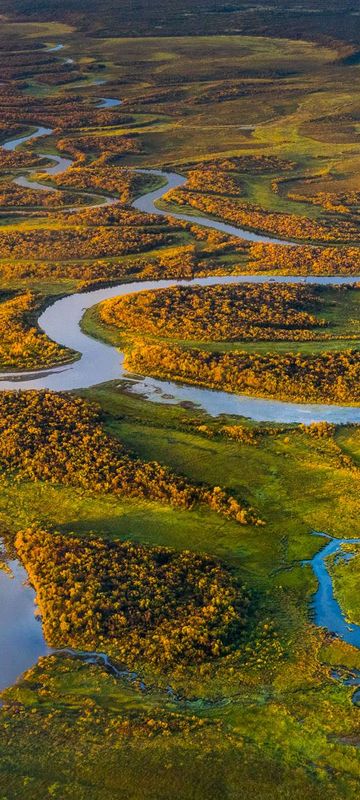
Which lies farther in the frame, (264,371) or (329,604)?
(264,371)

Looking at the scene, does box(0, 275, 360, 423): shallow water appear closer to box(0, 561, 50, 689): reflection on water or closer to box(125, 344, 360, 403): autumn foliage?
box(125, 344, 360, 403): autumn foliage

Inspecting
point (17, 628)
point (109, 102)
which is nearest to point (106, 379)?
point (17, 628)

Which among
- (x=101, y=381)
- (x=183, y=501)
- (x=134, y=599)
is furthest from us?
(x=101, y=381)

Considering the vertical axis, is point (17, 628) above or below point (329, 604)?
above

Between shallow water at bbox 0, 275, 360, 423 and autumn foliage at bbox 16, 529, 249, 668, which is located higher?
shallow water at bbox 0, 275, 360, 423

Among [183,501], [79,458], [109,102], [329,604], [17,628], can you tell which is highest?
[109,102]

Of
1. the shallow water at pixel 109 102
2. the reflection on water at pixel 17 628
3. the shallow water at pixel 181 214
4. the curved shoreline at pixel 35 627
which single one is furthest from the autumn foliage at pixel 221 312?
the shallow water at pixel 109 102

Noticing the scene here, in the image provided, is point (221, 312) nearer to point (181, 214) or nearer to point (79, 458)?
point (79, 458)

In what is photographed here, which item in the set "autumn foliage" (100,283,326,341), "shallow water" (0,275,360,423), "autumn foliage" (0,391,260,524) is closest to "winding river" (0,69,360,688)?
"shallow water" (0,275,360,423)
